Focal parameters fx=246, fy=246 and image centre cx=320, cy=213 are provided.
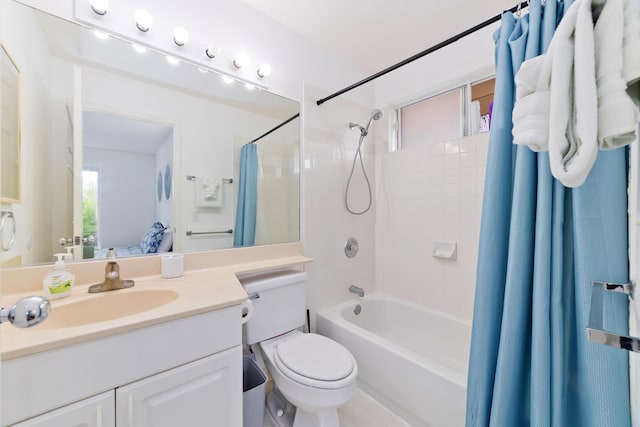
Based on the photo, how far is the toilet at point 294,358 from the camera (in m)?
1.12

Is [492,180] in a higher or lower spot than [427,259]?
higher

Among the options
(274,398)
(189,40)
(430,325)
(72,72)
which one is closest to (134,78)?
(72,72)

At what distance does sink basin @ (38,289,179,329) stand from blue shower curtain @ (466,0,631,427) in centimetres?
125

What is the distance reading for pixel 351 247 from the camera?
7.11 feet

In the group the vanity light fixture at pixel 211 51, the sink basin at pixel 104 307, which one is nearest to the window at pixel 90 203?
the sink basin at pixel 104 307

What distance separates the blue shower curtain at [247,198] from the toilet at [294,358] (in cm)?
28

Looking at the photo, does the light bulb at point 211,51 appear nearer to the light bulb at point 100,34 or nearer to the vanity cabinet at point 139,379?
the light bulb at point 100,34

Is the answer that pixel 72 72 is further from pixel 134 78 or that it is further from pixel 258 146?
pixel 258 146

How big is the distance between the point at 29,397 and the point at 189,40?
5.34ft

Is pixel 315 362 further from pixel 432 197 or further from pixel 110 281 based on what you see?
pixel 432 197

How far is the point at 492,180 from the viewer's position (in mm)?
923

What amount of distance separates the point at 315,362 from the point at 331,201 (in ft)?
3.81

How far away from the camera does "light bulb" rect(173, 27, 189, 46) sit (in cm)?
131

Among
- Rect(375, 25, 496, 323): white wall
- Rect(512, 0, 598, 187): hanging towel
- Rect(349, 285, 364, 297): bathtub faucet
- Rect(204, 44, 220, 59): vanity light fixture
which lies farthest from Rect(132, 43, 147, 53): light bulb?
Rect(349, 285, 364, 297): bathtub faucet
